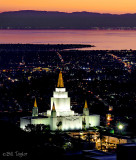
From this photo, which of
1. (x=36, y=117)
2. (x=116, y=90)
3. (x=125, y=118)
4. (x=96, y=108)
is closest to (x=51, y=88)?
(x=116, y=90)

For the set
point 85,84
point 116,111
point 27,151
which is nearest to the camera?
point 27,151

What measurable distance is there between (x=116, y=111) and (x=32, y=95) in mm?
23845

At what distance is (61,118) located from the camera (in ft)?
174

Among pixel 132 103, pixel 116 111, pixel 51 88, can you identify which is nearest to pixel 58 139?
pixel 116 111

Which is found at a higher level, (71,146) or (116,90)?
(116,90)

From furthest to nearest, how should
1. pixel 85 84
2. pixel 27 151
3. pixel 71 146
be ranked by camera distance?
pixel 85 84 < pixel 71 146 < pixel 27 151

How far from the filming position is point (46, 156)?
26.2 meters

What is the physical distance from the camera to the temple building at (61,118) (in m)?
52.6

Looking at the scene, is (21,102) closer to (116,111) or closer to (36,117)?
(116,111)

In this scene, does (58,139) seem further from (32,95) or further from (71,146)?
(32,95)

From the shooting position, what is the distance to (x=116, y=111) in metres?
73.0

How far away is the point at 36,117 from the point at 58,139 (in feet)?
37.2

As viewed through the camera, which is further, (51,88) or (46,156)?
(51,88)

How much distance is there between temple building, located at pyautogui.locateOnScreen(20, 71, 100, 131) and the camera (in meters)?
52.6
